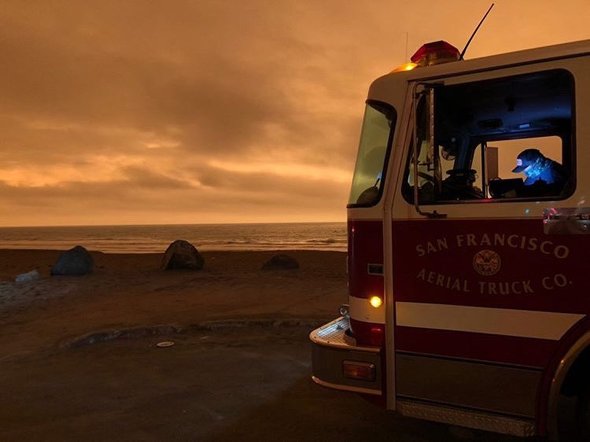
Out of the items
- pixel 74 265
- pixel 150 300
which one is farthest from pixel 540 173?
pixel 74 265

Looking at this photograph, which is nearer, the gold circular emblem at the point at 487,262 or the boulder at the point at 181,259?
the gold circular emblem at the point at 487,262

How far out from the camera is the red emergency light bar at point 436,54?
3.64m

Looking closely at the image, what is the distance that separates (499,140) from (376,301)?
191cm

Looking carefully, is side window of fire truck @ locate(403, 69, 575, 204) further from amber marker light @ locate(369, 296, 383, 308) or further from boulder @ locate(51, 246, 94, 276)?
boulder @ locate(51, 246, 94, 276)

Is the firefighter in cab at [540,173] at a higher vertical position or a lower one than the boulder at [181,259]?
higher

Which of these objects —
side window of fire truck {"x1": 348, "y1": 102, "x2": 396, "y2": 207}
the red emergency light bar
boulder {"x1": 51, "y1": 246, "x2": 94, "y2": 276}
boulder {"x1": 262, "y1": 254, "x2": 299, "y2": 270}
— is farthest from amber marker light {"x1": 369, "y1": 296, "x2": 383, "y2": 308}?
boulder {"x1": 51, "y1": 246, "x2": 94, "y2": 276}

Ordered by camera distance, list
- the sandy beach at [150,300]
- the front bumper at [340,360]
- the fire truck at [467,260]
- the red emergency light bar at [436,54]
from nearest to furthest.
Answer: the fire truck at [467,260], the front bumper at [340,360], the red emergency light bar at [436,54], the sandy beach at [150,300]

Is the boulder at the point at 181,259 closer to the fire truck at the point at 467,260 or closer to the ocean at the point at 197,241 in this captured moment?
the fire truck at the point at 467,260

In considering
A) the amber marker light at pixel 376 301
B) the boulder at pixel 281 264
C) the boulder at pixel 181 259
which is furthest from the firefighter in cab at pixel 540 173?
the boulder at pixel 181 259

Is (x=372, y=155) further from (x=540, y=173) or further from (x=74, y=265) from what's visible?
(x=74, y=265)

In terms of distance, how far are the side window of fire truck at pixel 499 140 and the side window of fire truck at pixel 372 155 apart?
0.21m

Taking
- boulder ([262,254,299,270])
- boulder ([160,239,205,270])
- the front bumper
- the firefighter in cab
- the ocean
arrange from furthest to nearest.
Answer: the ocean < boulder ([262,254,299,270]) < boulder ([160,239,205,270]) < the front bumper < the firefighter in cab

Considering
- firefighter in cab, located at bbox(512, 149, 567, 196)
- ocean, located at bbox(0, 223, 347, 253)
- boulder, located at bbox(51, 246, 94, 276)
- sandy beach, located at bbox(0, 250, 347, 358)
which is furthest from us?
ocean, located at bbox(0, 223, 347, 253)

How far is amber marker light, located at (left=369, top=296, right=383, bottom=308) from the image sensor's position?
140 inches
